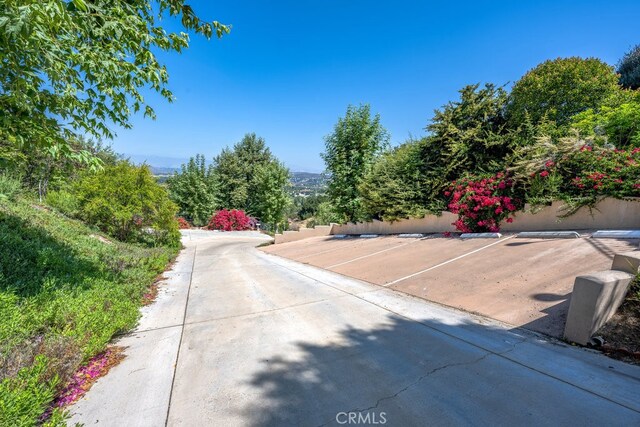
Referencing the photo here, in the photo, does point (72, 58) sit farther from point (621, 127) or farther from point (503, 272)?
point (621, 127)

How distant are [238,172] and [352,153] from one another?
23.6 meters

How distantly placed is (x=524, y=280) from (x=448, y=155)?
759 cm

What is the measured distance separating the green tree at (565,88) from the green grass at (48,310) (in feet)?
52.4

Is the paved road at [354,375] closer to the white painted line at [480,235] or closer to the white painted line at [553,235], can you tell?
the white painted line at [553,235]

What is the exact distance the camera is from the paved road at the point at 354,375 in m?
2.24

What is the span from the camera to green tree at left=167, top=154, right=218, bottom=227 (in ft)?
108

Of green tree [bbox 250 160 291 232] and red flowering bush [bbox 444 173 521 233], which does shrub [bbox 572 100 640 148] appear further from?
green tree [bbox 250 160 291 232]

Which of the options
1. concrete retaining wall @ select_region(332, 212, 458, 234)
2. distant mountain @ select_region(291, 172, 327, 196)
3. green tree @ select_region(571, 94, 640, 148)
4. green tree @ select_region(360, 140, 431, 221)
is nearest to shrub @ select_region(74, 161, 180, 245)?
green tree @ select_region(360, 140, 431, 221)

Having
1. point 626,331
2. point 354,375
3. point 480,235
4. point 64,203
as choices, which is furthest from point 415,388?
point 64,203

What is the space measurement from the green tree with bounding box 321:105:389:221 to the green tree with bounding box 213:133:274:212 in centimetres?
1988

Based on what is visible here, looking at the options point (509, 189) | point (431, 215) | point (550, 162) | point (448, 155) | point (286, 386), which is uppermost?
point (448, 155)

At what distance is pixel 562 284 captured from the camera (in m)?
4.39

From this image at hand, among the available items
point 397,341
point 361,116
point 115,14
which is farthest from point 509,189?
point 361,116

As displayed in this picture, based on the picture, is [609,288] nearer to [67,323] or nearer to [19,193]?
[67,323]
